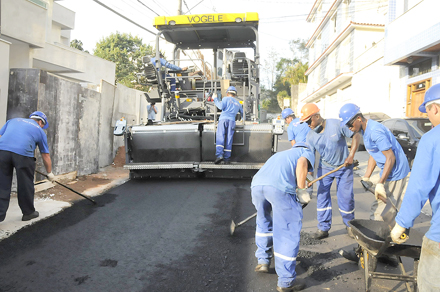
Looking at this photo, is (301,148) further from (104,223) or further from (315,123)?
(104,223)

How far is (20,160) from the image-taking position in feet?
14.1

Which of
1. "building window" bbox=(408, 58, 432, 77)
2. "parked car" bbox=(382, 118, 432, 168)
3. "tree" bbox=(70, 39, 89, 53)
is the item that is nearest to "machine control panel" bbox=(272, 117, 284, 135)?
"parked car" bbox=(382, 118, 432, 168)

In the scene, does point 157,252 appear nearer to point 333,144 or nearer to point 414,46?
point 333,144

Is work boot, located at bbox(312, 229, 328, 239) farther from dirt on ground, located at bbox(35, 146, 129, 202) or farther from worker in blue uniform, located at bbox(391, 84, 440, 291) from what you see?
dirt on ground, located at bbox(35, 146, 129, 202)

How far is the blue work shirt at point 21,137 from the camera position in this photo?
4.29 meters

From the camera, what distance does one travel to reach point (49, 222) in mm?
4473

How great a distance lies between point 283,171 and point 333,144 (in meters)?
1.57

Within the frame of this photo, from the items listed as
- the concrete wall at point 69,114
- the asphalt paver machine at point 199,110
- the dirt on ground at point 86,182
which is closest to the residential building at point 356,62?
the asphalt paver machine at point 199,110

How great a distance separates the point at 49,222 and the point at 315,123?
3.60 meters

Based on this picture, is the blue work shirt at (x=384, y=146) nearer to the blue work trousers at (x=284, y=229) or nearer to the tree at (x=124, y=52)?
the blue work trousers at (x=284, y=229)

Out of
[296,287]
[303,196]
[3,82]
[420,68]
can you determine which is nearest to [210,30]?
[3,82]

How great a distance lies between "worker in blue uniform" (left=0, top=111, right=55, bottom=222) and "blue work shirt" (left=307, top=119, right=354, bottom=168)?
3.67 metres

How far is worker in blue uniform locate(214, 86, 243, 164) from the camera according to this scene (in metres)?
6.72

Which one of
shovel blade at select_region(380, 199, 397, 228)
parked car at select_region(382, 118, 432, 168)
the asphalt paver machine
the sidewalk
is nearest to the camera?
shovel blade at select_region(380, 199, 397, 228)
